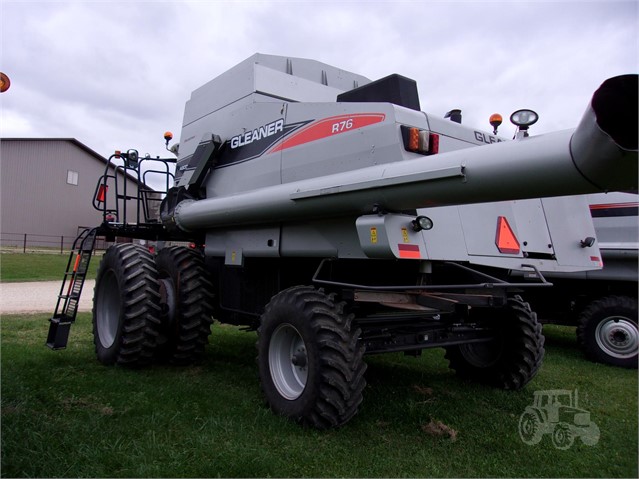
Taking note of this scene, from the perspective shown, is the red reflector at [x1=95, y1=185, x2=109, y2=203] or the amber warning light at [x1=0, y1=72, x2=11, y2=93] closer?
the amber warning light at [x1=0, y1=72, x2=11, y2=93]

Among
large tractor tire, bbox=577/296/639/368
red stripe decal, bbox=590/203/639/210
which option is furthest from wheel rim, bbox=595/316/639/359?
red stripe decal, bbox=590/203/639/210

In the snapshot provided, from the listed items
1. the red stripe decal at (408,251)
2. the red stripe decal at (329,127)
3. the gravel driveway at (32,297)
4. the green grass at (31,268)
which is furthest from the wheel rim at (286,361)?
the green grass at (31,268)

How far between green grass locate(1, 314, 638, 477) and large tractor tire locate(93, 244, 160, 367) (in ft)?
0.70

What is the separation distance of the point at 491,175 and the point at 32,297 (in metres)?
11.9

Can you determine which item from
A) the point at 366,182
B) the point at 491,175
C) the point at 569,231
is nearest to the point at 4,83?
the point at 366,182

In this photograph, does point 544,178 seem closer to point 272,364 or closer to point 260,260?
point 272,364

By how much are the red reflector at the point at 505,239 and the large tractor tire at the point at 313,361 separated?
1392 millimetres

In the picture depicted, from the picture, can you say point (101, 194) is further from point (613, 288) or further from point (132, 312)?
point (613, 288)

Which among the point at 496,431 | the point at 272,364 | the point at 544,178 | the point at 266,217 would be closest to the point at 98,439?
the point at 272,364

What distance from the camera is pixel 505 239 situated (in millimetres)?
4109

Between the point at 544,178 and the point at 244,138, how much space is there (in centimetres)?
332

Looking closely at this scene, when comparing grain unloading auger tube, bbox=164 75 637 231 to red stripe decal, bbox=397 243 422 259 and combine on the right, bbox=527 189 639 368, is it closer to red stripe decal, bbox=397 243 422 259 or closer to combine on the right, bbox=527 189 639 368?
red stripe decal, bbox=397 243 422 259

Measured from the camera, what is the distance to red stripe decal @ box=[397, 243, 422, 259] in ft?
11.2

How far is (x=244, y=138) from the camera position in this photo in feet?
16.9
